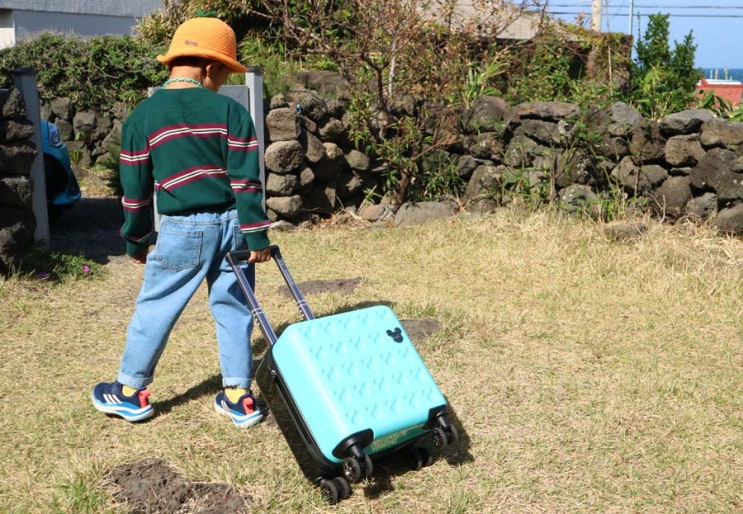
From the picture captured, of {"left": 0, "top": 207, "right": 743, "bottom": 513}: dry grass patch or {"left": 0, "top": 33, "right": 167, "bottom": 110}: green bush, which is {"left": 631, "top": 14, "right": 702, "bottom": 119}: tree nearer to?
{"left": 0, "top": 207, "right": 743, "bottom": 513}: dry grass patch

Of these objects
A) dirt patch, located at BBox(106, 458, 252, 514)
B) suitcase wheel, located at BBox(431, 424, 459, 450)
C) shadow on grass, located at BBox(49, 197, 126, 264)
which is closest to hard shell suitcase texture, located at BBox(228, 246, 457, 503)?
suitcase wheel, located at BBox(431, 424, 459, 450)

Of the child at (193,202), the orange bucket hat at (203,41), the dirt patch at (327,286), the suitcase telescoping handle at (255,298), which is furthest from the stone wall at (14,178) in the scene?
the suitcase telescoping handle at (255,298)

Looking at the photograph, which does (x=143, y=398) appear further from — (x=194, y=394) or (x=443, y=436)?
(x=443, y=436)

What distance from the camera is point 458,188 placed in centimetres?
834

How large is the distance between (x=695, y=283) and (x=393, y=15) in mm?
3911

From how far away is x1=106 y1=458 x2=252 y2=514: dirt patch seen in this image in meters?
3.17

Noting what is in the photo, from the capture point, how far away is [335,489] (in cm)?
321

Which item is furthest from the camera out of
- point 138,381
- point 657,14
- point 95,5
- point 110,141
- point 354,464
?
point 95,5

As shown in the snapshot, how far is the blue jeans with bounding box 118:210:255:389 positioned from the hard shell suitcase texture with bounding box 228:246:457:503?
A: 1.22 ft

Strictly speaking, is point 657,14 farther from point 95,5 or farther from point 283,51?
point 95,5

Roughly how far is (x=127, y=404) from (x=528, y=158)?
509cm

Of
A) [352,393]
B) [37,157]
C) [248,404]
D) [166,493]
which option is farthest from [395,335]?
[37,157]

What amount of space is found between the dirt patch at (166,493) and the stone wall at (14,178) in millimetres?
2691

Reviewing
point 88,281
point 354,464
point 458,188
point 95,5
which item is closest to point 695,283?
point 458,188
